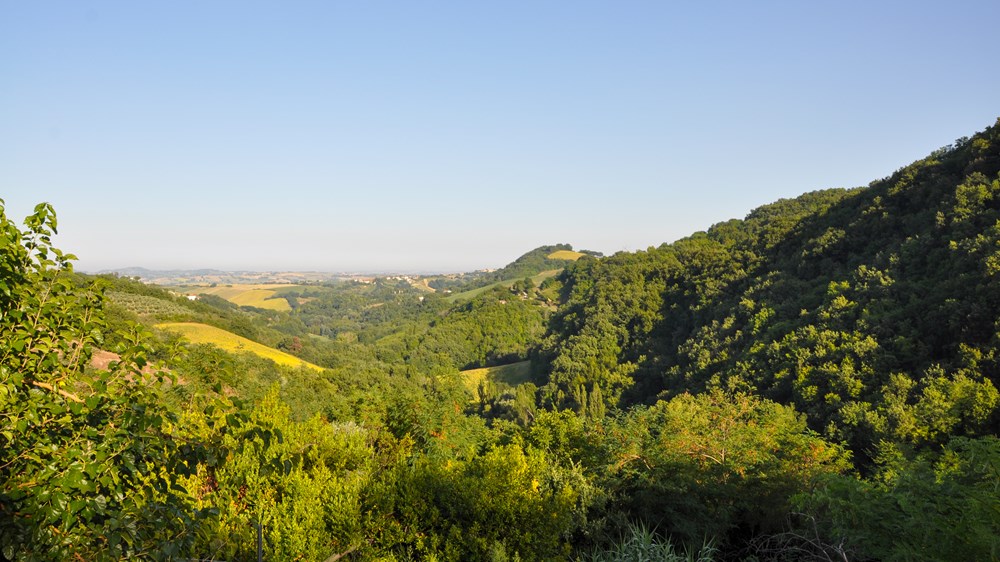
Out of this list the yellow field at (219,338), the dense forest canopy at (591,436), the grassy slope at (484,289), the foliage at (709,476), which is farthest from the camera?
the grassy slope at (484,289)

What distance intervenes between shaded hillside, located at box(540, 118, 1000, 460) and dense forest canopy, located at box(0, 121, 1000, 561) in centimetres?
19

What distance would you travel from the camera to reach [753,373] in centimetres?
3603

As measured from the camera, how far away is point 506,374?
84.4 m

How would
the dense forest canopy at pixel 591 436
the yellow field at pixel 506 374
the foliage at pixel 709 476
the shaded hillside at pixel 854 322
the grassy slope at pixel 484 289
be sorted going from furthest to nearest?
the grassy slope at pixel 484 289, the yellow field at pixel 506 374, the shaded hillside at pixel 854 322, the foliage at pixel 709 476, the dense forest canopy at pixel 591 436

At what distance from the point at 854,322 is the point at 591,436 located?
27028 mm

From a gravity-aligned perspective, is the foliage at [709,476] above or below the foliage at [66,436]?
below

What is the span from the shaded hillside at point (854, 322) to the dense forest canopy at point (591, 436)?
194 mm

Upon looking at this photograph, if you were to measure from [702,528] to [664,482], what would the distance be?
1.41m

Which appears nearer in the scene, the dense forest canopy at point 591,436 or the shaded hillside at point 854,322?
the dense forest canopy at point 591,436

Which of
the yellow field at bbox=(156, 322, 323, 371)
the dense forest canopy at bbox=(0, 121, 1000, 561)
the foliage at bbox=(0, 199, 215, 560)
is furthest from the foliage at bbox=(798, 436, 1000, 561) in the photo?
the yellow field at bbox=(156, 322, 323, 371)

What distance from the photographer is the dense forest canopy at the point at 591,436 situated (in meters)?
2.95

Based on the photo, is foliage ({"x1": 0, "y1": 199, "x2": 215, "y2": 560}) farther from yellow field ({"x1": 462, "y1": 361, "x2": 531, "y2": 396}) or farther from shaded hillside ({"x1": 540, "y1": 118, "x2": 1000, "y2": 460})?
yellow field ({"x1": 462, "y1": 361, "x2": 531, "y2": 396})

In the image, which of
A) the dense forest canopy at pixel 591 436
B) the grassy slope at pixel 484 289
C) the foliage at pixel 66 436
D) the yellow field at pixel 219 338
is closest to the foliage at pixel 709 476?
the dense forest canopy at pixel 591 436

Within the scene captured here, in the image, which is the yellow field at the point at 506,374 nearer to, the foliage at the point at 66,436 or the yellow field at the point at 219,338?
the yellow field at the point at 219,338
